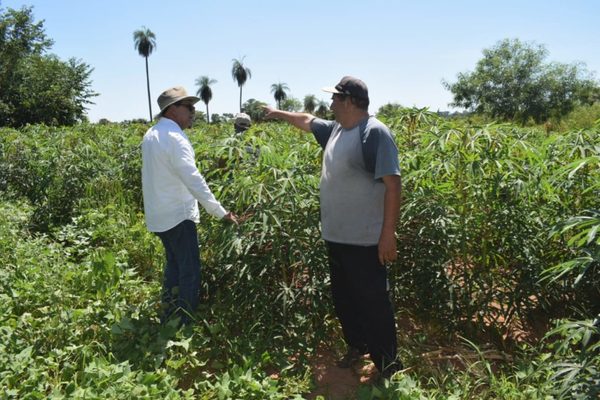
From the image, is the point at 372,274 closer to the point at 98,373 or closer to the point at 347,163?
the point at 347,163

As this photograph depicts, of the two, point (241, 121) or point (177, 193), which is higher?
point (241, 121)

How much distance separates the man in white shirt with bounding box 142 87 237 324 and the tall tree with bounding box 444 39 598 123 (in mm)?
32379

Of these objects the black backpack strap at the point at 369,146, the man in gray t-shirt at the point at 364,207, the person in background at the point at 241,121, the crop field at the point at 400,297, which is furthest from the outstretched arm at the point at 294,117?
the person in background at the point at 241,121

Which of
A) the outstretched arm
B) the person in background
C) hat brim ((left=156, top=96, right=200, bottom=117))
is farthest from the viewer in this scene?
the person in background

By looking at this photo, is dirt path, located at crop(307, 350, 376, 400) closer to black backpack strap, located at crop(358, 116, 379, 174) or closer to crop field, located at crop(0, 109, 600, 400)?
crop field, located at crop(0, 109, 600, 400)

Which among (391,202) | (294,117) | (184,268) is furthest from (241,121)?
(391,202)

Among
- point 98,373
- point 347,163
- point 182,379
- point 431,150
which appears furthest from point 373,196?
point 98,373

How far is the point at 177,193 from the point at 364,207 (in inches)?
43.2

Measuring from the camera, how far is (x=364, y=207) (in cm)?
235

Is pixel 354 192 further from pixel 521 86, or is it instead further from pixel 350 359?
pixel 521 86

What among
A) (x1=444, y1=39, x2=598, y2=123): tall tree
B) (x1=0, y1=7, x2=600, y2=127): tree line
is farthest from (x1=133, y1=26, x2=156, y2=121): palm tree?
(x1=444, y1=39, x2=598, y2=123): tall tree

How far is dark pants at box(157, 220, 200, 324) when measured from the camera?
2.81 meters

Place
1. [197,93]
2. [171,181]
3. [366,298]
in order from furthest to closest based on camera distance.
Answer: [197,93]
[171,181]
[366,298]

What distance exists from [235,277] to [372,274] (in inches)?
33.1
